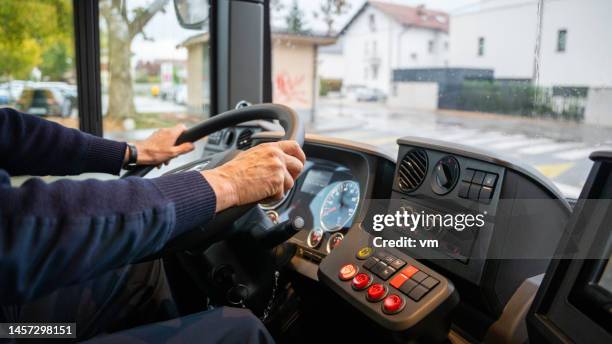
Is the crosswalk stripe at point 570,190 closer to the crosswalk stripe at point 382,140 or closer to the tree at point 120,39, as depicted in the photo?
the crosswalk stripe at point 382,140

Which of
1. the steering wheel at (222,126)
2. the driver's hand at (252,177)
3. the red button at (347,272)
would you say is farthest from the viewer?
the red button at (347,272)

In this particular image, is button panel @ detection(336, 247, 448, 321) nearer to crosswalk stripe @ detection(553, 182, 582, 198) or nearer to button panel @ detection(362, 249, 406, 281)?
button panel @ detection(362, 249, 406, 281)

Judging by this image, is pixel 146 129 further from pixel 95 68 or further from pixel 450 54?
pixel 450 54

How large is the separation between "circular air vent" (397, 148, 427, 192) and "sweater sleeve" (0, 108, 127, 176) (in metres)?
0.78

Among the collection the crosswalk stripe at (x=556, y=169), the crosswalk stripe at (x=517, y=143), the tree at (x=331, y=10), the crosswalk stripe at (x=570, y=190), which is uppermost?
the tree at (x=331, y=10)

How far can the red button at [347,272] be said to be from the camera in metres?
1.08

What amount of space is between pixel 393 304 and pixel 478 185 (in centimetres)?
31

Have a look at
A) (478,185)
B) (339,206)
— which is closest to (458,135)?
(339,206)

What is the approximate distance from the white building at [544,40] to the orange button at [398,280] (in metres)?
0.72

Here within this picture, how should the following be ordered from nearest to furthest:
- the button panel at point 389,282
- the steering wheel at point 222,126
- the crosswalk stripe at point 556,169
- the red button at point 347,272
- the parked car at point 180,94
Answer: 1. the steering wheel at point 222,126
2. the button panel at point 389,282
3. the red button at point 347,272
4. the crosswalk stripe at point 556,169
5. the parked car at point 180,94

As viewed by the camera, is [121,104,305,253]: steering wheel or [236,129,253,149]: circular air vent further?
[236,129,253,149]: circular air vent

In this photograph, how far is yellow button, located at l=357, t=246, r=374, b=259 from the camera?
1125 mm

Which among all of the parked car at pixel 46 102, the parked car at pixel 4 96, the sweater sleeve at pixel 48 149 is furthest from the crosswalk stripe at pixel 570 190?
the parked car at pixel 4 96

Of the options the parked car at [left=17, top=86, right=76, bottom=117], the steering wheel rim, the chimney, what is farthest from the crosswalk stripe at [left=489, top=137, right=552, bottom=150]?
the parked car at [left=17, top=86, right=76, bottom=117]
